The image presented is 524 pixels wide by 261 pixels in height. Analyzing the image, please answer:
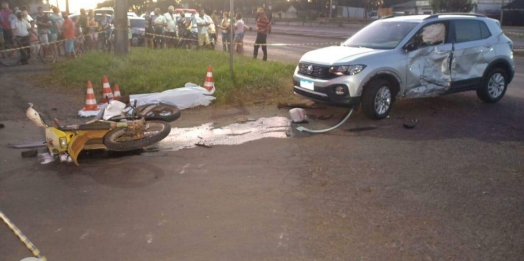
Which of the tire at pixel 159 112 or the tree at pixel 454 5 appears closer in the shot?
the tire at pixel 159 112

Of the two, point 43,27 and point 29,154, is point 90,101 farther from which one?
point 43,27

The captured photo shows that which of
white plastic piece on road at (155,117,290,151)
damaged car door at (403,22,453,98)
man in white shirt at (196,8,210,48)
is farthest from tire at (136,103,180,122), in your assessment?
man in white shirt at (196,8,210,48)

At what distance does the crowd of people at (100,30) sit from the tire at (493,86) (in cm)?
710

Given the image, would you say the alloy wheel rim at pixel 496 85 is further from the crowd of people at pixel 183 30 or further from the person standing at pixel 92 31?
the person standing at pixel 92 31

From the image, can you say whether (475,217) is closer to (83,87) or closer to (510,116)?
(510,116)

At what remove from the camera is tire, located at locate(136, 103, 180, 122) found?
25.7ft

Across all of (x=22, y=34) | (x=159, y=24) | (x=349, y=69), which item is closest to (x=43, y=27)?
(x=22, y=34)

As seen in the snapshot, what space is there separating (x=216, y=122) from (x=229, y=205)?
4.07 meters

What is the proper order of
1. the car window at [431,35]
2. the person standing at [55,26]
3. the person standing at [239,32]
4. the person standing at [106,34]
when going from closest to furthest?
1. the car window at [431,35]
2. the person standing at [239,32]
3. the person standing at [55,26]
4. the person standing at [106,34]

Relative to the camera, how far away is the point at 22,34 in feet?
56.1

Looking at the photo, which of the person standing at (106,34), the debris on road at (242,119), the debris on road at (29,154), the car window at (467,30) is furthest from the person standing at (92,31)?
the car window at (467,30)

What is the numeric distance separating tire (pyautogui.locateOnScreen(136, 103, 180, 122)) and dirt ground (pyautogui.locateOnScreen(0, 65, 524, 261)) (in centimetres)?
92

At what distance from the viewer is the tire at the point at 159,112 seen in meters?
7.82

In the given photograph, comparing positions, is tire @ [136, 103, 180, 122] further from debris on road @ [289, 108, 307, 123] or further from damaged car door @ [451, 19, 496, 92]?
damaged car door @ [451, 19, 496, 92]
